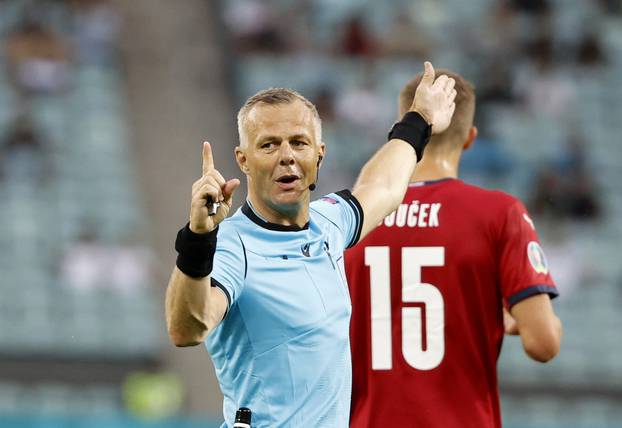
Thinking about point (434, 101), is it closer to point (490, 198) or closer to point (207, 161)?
point (490, 198)

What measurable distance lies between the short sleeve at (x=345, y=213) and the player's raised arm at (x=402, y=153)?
36 millimetres

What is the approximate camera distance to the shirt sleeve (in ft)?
15.4

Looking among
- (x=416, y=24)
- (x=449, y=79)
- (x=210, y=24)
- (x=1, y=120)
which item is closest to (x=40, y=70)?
(x=1, y=120)

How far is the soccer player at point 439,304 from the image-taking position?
480 cm

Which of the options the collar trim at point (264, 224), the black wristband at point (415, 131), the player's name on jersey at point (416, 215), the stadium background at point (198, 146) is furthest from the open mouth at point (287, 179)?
the stadium background at point (198, 146)

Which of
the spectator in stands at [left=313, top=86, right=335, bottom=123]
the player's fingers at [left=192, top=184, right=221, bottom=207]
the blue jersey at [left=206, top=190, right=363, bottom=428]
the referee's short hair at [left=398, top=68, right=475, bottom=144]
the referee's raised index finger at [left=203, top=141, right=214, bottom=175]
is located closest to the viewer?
Answer: the player's fingers at [left=192, top=184, right=221, bottom=207]

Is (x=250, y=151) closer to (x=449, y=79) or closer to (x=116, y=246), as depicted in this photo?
(x=449, y=79)

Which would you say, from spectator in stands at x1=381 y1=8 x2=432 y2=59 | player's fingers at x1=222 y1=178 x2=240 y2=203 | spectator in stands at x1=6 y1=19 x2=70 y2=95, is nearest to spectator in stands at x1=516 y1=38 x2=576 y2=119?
spectator in stands at x1=381 y1=8 x2=432 y2=59

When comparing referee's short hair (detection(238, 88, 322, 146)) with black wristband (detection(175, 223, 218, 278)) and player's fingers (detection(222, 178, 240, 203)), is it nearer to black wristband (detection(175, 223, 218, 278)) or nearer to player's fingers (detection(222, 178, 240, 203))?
player's fingers (detection(222, 178, 240, 203))

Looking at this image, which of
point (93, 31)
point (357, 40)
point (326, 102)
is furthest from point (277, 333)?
point (93, 31)

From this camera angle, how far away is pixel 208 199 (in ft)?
11.7

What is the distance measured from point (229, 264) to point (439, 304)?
124cm

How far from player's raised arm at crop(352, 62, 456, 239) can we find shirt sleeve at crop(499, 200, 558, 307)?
0.42m

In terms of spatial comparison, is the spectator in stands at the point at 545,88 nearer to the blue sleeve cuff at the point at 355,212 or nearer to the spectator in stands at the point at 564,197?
the spectator in stands at the point at 564,197
